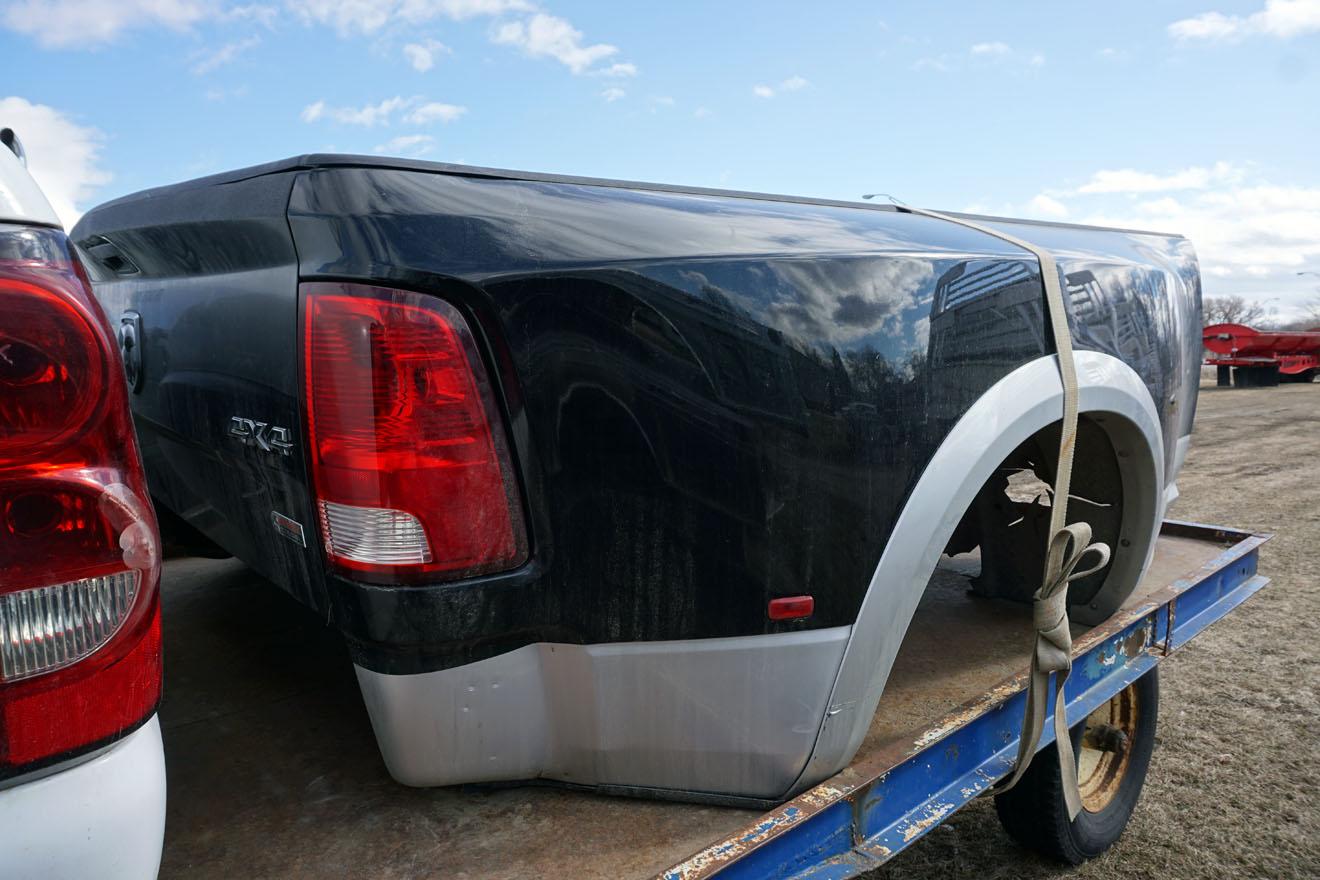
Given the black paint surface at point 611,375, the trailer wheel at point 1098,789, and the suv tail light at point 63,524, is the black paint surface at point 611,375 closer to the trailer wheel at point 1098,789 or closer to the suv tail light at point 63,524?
the suv tail light at point 63,524

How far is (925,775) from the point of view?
5.72 feet

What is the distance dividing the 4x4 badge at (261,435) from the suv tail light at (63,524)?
0.43 meters

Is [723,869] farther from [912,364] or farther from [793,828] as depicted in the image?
[912,364]

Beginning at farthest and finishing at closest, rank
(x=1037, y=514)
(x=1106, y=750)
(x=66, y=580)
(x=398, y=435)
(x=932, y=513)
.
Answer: (x=1106, y=750) < (x=1037, y=514) < (x=932, y=513) < (x=398, y=435) < (x=66, y=580)

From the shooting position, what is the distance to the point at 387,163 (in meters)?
1.33

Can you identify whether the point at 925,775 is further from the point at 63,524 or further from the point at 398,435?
the point at 63,524

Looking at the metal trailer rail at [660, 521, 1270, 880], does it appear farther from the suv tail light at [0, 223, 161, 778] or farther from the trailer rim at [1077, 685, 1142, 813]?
the suv tail light at [0, 223, 161, 778]

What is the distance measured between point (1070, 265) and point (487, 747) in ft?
5.18

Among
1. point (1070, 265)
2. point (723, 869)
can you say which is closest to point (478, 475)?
point (723, 869)

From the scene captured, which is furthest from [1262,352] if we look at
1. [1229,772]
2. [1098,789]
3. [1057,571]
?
[1057,571]

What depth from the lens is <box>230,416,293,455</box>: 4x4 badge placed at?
1.40 meters

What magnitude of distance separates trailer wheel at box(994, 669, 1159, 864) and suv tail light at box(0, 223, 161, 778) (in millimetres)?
2205

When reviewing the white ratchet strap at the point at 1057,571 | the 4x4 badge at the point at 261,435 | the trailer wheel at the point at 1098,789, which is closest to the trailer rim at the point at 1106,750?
the trailer wheel at the point at 1098,789

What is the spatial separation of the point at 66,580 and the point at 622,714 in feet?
A: 2.66
